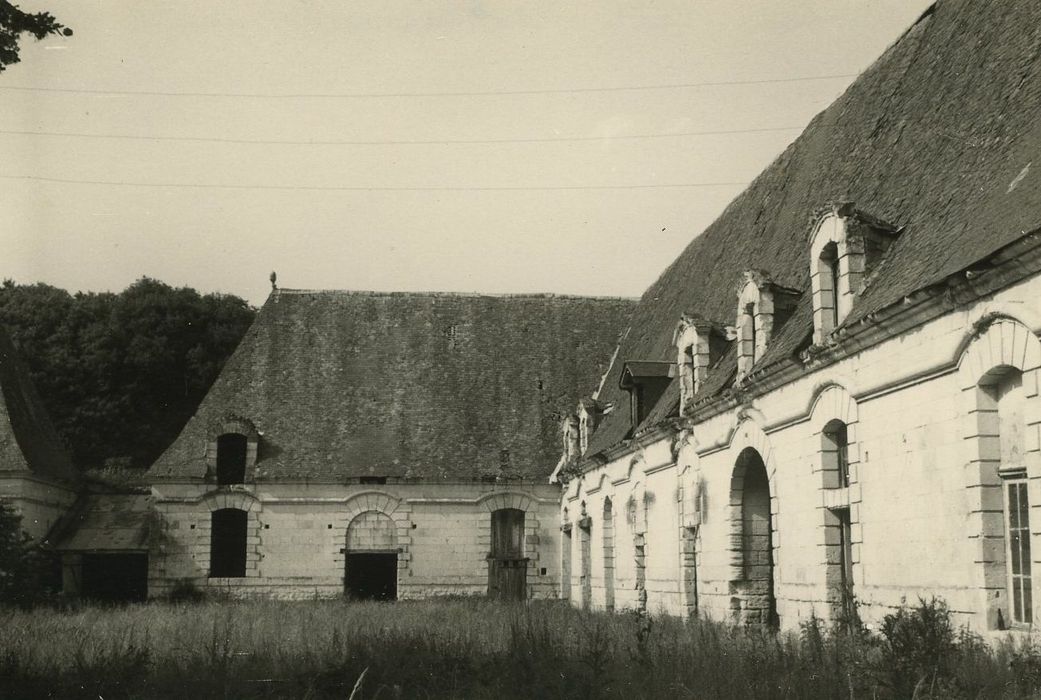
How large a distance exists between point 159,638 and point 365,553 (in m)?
13.1

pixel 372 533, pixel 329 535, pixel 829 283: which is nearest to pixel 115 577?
pixel 329 535

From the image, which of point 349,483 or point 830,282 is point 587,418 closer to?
point 349,483

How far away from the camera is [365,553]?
27.9 metres

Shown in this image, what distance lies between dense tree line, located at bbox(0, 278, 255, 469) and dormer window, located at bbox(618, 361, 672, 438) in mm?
23681

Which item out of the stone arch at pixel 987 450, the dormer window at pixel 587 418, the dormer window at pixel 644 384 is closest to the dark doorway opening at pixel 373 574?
the dormer window at pixel 587 418

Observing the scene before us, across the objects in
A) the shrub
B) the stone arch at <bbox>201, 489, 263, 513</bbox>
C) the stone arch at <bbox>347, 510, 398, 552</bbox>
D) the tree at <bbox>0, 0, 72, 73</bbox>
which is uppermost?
the tree at <bbox>0, 0, 72, 73</bbox>

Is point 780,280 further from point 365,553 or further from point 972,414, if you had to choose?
point 365,553

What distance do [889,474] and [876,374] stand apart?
994 mm

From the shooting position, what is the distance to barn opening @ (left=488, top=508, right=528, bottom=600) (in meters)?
27.6

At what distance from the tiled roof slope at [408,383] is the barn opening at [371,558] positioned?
126 centimetres

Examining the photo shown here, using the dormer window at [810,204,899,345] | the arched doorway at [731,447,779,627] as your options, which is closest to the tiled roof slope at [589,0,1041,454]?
the dormer window at [810,204,899,345]

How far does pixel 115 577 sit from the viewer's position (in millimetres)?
28391

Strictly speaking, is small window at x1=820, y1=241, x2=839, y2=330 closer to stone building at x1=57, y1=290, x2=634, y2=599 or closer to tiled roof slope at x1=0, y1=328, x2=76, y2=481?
stone building at x1=57, y1=290, x2=634, y2=599

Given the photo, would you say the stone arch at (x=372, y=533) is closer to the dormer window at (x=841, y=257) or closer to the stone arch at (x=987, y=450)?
the dormer window at (x=841, y=257)
